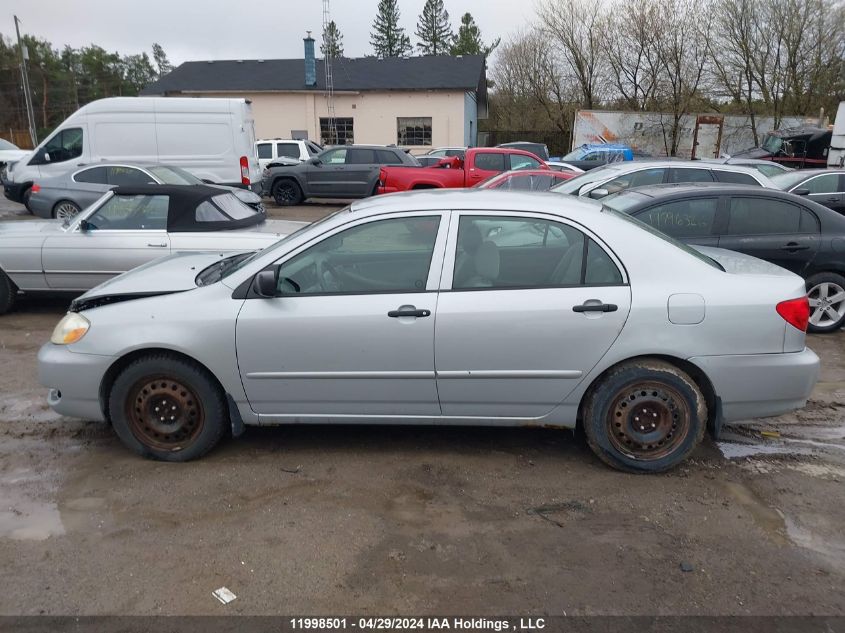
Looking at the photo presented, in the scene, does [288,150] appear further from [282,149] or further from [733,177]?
[733,177]

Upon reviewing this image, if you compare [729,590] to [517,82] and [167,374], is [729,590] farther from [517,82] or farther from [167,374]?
[517,82]

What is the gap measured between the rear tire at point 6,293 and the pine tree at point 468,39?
59.0 metres

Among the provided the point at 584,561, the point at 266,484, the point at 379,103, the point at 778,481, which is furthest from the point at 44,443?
the point at 379,103

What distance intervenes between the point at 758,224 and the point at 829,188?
6623 mm

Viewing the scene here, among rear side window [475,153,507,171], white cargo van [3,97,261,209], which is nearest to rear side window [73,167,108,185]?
white cargo van [3,97,261,209]

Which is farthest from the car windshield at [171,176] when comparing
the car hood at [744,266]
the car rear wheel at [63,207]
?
the car hood at [744,266]

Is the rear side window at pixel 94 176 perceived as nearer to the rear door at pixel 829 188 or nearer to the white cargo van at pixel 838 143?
the rear door at pixel 829 188

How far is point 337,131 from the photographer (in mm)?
33906

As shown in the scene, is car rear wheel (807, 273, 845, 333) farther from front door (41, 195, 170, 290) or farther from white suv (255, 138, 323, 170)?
white suv (255, 138, 323, 170)

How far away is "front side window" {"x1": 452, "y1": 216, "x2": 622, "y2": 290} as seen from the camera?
3848 millimetres

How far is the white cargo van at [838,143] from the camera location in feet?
68.6

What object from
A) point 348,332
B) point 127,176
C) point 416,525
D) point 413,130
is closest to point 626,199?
point 348,332

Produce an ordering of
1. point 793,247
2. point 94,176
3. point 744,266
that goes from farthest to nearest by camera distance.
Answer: point 94,176
point 793,247
point 744,266

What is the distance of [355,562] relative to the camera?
317 cm
